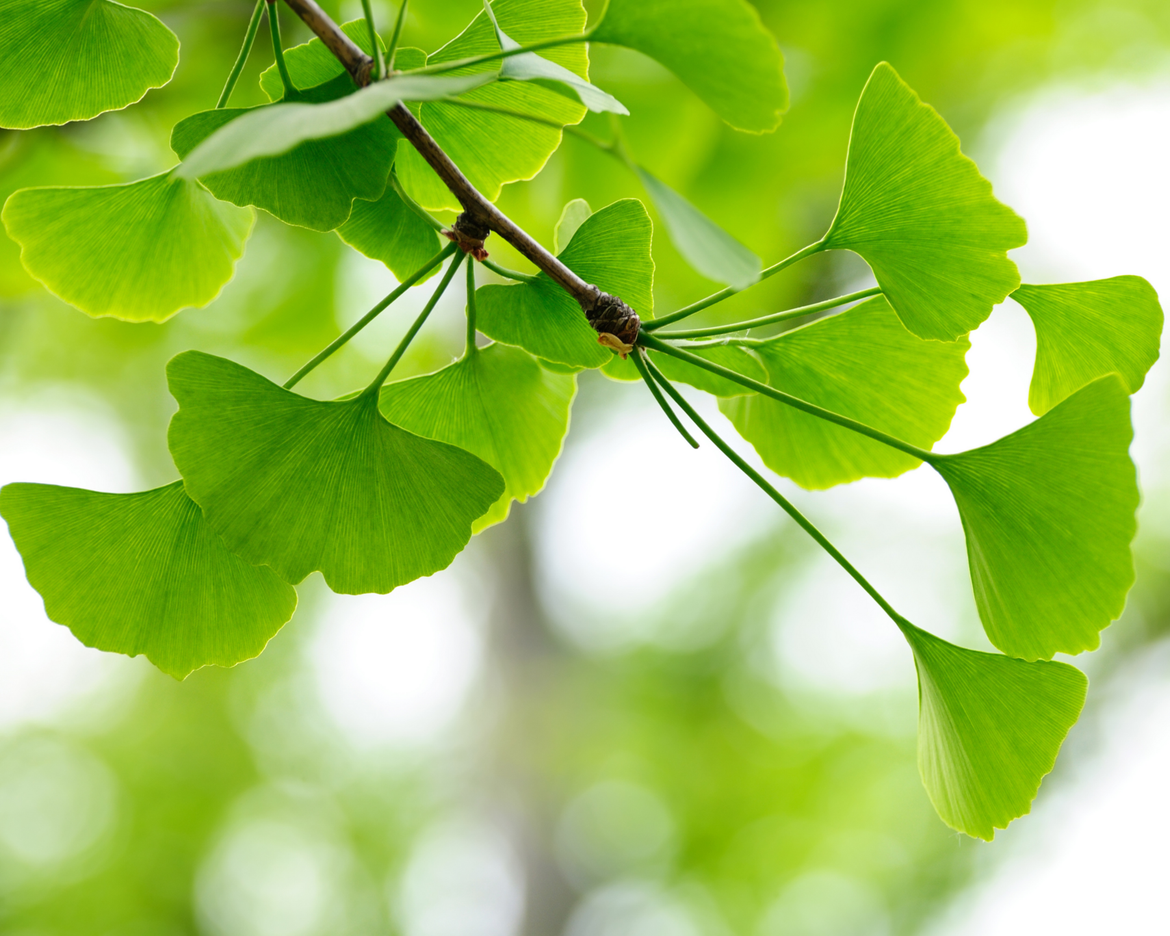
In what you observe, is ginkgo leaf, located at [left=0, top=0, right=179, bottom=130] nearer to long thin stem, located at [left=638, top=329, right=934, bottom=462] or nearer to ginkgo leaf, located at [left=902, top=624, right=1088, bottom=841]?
long thin stem, located at [left=638, top=329, right=934, bottom=462]

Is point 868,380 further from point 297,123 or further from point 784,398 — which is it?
point 297,123

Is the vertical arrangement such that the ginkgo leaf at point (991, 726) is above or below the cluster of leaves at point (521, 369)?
below

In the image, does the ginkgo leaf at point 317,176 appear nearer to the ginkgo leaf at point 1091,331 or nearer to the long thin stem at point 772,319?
the long thin stem at point 772,319

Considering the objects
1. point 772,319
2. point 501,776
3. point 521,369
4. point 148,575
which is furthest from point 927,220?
point 501,776

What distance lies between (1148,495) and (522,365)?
3561 mm

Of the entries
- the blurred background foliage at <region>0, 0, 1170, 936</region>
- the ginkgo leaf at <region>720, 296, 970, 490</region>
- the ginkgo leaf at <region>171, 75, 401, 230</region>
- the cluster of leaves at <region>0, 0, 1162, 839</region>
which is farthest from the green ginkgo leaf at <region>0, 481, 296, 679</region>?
the blurred background foliage at <region>0, 0, 1170, 936</region>

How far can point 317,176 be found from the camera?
246mm

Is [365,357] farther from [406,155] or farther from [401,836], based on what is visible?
[401,836]

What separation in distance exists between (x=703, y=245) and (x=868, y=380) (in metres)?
0.15

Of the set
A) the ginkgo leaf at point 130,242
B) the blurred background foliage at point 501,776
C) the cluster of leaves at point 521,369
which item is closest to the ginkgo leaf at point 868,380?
the cluster of leaves at point 521,369

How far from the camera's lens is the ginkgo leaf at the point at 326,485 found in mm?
247

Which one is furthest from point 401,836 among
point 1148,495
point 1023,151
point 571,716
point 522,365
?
point 522,365

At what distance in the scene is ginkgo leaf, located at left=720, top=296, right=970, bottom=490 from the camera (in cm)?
31

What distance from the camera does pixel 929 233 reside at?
253 millimetres
